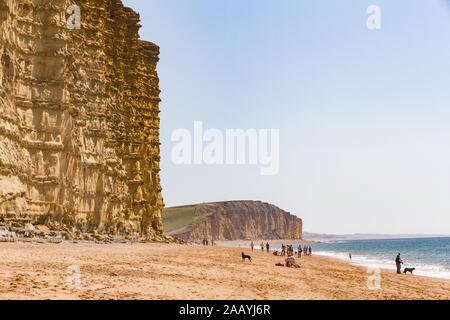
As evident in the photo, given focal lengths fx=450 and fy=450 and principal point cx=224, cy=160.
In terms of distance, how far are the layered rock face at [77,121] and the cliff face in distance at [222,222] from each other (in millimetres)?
107503

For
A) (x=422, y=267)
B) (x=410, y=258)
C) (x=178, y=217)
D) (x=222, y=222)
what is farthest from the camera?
(x=178, y=217)

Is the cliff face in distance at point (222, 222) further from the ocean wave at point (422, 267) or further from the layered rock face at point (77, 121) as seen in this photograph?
the ocean wave at point (422, 267)

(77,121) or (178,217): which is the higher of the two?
(77,121)

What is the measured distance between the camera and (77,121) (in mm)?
34500

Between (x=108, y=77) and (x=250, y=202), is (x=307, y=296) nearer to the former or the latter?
(x=108, y=77)

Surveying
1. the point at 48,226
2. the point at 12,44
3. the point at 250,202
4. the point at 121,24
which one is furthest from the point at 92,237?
the point at 250,202

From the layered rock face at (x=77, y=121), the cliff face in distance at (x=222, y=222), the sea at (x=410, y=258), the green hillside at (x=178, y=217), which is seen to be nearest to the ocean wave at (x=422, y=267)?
the sea at (x=410, y=258)

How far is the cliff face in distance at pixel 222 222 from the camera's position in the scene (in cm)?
16138

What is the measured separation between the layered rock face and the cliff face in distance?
353ft

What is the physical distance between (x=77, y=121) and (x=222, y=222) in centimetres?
14160

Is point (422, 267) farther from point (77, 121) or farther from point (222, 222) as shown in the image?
A: point (222, 222)

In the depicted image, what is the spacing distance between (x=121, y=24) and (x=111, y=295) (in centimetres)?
4084

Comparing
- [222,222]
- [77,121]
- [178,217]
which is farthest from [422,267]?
[178,217]

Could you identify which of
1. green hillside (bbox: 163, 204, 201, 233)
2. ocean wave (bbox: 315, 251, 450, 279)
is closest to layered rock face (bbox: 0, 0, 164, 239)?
ocean wave (bbox: 315, 251, 450, 279)
